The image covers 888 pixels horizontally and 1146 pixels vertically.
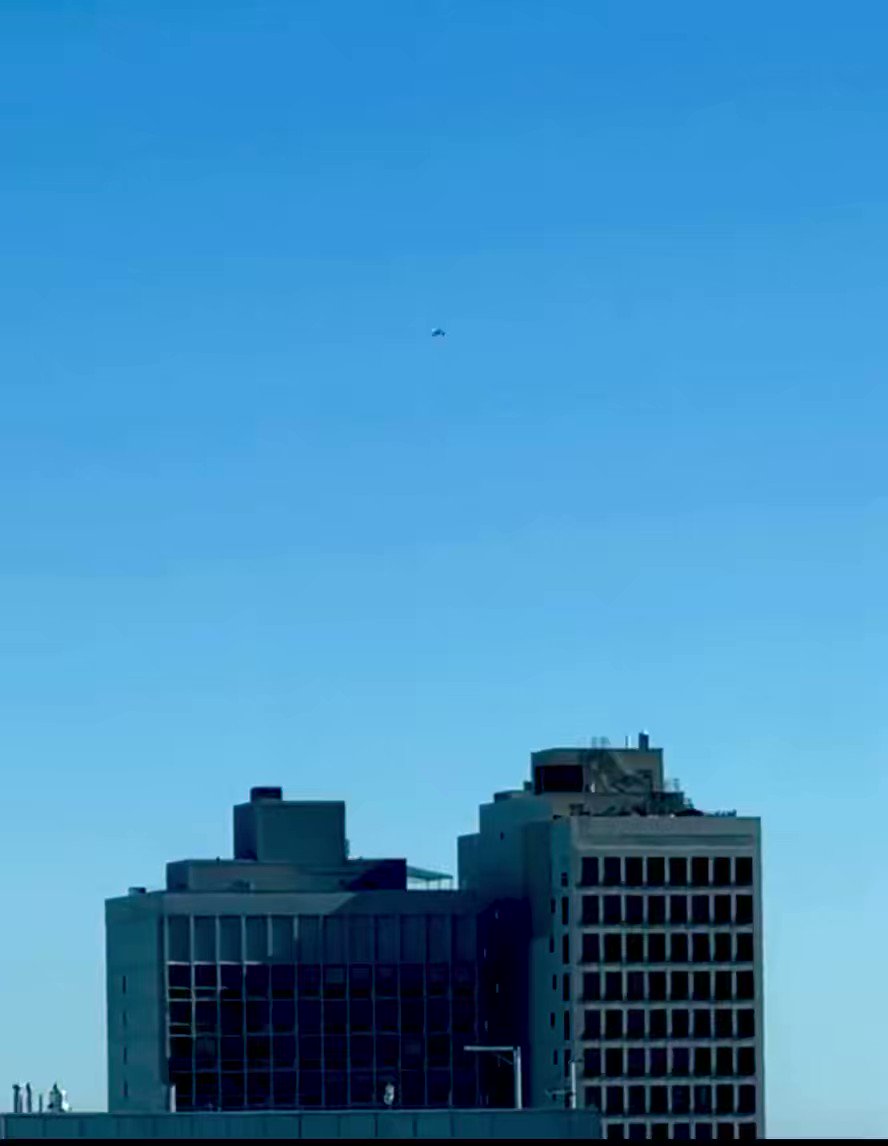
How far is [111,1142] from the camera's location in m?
95.8

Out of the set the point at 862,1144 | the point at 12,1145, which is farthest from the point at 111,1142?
the point at 862,1144

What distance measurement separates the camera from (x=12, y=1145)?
91812 mm

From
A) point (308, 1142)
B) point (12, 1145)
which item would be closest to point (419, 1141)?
point (308, 1142)

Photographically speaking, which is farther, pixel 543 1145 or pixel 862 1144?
pixel 543 1145

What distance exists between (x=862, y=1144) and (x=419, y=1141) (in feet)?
30.3

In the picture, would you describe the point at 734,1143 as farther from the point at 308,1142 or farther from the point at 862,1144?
the point at 308,1142

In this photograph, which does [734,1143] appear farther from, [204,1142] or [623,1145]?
[204,1142]

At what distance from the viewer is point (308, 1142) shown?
303 ft

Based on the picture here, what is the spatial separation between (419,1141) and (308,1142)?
Answer: 7.87 ft

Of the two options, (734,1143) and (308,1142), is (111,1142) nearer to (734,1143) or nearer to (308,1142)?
(308,1142)

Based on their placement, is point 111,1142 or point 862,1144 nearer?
point 862,1144

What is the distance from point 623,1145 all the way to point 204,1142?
31.2 feet

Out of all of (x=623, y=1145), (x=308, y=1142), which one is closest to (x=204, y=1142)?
(x=308, y=1142)

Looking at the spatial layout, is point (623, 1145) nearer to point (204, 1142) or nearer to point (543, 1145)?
point (543, 1145)
